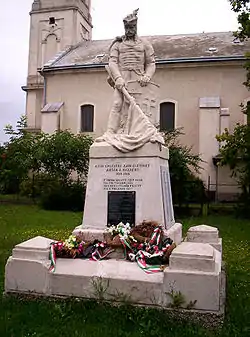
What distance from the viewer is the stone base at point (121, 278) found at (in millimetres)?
4543

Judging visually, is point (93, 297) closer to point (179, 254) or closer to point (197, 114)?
point (179, 254)

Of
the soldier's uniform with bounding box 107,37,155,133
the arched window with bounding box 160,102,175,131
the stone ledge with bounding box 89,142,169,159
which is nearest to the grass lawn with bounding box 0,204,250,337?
the stone ledge with bounding box 89,142,169,159

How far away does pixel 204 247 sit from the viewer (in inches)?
194

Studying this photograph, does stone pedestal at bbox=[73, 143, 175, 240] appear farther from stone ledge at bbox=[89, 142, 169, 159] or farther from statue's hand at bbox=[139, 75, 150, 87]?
statue's hand at bbox=[139, 75, 150, 87]

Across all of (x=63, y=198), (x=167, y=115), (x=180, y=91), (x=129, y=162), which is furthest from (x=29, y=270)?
(x=180, y=91)

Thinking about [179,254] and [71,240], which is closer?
[179,254]

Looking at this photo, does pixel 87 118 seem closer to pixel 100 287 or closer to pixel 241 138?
pixel 241 138

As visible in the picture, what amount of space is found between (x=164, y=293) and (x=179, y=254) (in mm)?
480

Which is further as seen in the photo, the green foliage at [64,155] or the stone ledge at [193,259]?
the green foliage at [64,155]

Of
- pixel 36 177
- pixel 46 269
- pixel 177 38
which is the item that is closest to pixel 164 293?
pixel 46 269

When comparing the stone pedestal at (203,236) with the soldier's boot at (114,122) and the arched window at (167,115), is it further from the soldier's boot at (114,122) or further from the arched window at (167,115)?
the arched window at (167,115)

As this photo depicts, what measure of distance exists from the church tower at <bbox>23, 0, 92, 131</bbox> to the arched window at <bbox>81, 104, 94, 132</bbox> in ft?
25.5

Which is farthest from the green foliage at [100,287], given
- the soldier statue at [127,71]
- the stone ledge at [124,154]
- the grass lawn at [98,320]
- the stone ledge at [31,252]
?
the soldier statue at [127,71]

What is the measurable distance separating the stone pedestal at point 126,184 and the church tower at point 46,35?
100 ft
